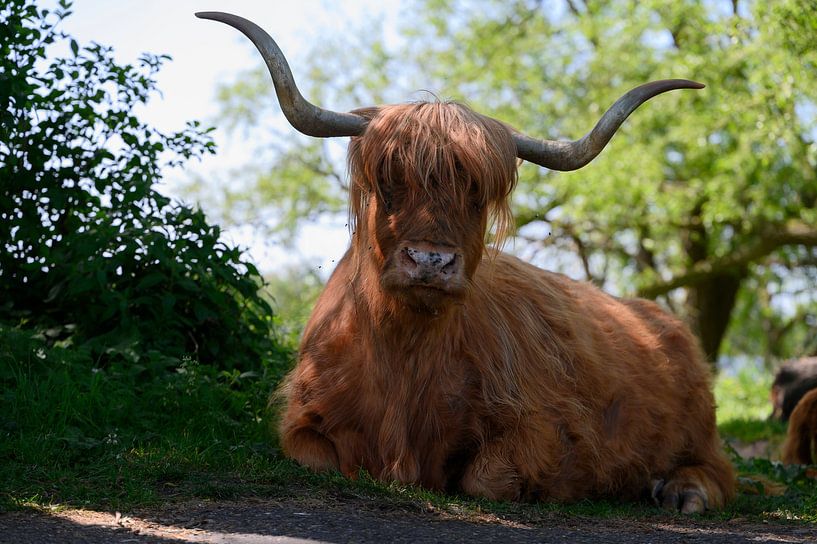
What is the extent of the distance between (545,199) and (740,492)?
13.2 meters

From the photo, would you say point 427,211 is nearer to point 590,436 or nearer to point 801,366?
point 590,436

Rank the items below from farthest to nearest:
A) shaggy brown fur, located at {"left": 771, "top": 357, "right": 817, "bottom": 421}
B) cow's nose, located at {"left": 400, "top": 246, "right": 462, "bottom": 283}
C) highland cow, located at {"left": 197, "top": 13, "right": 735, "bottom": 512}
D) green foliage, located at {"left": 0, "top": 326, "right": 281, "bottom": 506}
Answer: shaggy brown fur, located at {"left": 771, "top": 357, "right": 817, "bottom": 421}, highland cow, located at {"left": 197, "top": 13, "right": 735, "bottom": 512}, green foliage, located at {"left": 0, "top": 326, "right": 281, "bottom": 506}, cow's nose, located at {"left": 400, "top": 246, "right": 462, "bottom": 283}

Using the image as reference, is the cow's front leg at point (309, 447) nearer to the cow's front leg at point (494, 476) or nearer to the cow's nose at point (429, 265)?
the cow's front leg at point (494, 476)

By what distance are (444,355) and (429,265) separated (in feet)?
2.51

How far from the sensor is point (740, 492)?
6277mm

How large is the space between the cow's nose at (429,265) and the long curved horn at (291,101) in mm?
872

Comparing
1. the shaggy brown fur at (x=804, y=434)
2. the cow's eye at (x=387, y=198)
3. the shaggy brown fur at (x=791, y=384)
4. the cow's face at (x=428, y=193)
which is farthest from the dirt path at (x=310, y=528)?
the shaggy brown fur at (x=791, y=384)

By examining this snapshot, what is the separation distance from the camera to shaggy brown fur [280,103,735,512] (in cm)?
459

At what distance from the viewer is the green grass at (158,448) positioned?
4.36 metres

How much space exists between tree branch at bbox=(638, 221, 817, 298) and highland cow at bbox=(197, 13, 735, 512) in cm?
1255

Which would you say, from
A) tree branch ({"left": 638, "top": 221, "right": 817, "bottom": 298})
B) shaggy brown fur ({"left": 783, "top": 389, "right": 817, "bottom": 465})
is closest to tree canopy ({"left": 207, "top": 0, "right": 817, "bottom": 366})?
tree branch ({"left": 638, "top": 221, "right": 817, "bottom": 298})

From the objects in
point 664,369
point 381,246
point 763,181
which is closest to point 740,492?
point 664,369

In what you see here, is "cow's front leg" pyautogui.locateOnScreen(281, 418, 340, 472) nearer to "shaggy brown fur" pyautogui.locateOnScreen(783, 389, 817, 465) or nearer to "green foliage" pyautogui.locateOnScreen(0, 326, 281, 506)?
"green foliage" pyautogui.locateOnScreen(0, 326, 281, 506)

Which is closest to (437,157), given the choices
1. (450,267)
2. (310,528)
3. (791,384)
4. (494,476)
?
(450,267)
